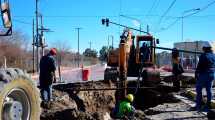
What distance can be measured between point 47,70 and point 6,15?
6.54 meters

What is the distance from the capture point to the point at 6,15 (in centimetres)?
823

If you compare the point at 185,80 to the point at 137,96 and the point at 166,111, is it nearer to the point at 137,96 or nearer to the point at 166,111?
the point at 137,96

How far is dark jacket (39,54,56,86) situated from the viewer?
14.6 meters

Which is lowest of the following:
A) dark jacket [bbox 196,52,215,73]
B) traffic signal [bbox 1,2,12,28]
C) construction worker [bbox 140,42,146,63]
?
dark jacket [bbox 196,52,215,73]

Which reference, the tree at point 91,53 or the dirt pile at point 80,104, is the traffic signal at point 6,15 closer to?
the dirt pile at point 80,104

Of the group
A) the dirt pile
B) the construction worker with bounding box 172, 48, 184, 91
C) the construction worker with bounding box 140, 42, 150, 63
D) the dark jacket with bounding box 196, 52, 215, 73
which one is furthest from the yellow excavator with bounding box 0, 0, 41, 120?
the construction worker with bounding box 140, 42, 150, 63

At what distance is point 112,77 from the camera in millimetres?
23969

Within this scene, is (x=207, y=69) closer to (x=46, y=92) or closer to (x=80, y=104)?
(x=46, y=92)

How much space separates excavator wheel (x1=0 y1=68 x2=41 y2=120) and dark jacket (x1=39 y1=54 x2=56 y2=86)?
20.2 ft

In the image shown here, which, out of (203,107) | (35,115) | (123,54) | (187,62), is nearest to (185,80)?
(123,54)

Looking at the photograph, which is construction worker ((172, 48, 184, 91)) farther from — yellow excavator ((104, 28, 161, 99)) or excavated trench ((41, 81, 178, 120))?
yellow excavator ((104, 28, 161, 99))

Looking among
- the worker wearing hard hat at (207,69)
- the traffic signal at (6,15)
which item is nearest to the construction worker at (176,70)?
the worker wearing hard hat at (207,69)

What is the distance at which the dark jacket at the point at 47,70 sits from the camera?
47.8ft

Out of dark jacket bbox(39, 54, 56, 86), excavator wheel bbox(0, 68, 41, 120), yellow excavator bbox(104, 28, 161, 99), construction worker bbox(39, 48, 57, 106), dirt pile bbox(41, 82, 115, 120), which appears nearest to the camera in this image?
excavator wheel bbox(0, 68, 41, 120)
